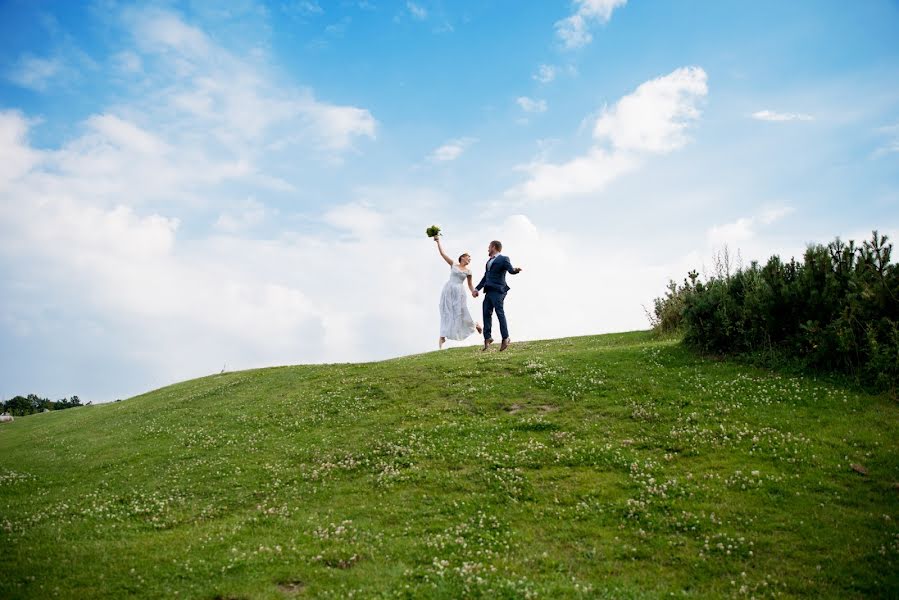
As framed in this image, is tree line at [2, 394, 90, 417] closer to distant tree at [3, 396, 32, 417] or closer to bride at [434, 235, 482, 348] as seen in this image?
distant tree at [3, 396, 32, 417]

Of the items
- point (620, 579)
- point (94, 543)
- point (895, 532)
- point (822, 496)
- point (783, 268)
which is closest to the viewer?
point (620, 579)

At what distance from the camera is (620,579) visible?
10133 mm

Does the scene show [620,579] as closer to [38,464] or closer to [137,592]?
[137,592]

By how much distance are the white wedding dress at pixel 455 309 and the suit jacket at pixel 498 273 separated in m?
4.56

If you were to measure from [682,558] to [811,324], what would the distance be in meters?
12.8

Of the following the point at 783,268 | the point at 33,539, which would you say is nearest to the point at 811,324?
the point at 783,268

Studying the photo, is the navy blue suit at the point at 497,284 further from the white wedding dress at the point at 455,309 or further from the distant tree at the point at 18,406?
the distant tree at the point at 18,406

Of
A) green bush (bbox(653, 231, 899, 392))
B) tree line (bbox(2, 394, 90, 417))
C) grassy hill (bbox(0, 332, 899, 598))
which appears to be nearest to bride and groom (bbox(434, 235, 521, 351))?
grassy hill (bbox(0, 332, 899, 598))

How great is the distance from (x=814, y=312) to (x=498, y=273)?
14.5 m

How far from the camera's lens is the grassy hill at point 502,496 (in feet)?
34.5

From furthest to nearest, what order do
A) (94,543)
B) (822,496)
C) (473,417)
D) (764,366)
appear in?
(764,366)
(473,417)
(94,543)
(822,496)

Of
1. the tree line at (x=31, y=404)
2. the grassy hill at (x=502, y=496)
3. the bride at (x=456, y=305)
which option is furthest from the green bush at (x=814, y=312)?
the tree line at (x=31, y=404)

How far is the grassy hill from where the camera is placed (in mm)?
10516

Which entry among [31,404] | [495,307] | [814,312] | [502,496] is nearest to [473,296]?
[495,307]
